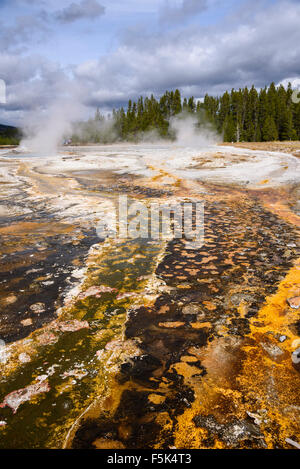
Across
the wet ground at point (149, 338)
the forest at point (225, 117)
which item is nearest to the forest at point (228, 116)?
the forest at point (225, 117)

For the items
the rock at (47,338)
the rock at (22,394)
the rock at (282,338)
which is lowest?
the rock at (22,394)

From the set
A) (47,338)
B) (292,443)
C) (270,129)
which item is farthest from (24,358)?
(270,129)

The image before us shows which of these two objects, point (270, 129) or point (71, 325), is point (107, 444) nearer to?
point (71, 325)

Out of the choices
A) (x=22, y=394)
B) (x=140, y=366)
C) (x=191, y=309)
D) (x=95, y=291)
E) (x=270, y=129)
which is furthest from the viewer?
(x=270, y=129)

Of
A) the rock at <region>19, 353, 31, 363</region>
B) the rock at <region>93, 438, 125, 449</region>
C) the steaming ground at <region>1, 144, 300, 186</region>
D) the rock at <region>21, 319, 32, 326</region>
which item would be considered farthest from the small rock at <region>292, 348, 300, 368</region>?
the steaming ground at <region>1, 144, 300, 186</region>

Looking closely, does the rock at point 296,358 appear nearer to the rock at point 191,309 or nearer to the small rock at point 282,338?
the small rock at point 282,338

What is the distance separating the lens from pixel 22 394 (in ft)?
5.95

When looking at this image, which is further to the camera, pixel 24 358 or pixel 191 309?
pixel 191 309

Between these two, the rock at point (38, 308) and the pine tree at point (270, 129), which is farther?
the pine tree at point (270, 129)

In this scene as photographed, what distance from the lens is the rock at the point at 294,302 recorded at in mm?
2704

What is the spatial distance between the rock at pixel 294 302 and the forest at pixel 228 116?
43771mm

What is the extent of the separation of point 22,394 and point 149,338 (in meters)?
0.96
